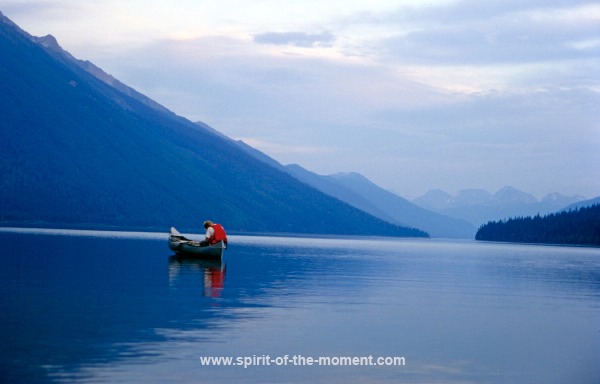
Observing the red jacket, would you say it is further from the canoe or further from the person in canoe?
the canoe

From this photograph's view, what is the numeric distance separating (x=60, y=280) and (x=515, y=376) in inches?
1378

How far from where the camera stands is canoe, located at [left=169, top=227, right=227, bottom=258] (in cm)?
8838

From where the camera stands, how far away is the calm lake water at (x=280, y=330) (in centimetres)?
2698

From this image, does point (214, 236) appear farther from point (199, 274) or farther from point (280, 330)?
point (280, 330)

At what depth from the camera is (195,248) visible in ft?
301

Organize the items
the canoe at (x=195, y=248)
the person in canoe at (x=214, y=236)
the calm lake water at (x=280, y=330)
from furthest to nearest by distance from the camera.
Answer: the person in canoe at (x=214, y=236), the canoe at (x=195, y=248), the calm lake water at (x=280, y=330)

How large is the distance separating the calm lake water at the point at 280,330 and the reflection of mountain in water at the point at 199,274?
39 centimetres

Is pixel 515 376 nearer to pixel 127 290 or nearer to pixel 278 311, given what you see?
pixel 278 311

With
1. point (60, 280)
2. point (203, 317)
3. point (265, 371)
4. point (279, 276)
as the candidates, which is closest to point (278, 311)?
point (203, 317)

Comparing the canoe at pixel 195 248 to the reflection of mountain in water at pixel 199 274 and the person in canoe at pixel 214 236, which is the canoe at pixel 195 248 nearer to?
the person in canoe at pixel 214 236

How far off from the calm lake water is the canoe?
77.5 ft

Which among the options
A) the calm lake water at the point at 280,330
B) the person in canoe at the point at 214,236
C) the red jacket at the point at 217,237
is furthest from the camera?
the person in canoe at the point at 214,236

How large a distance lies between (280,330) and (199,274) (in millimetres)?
34353

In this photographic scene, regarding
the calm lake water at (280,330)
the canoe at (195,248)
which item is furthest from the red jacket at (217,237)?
the calm lake water at (280,330)
